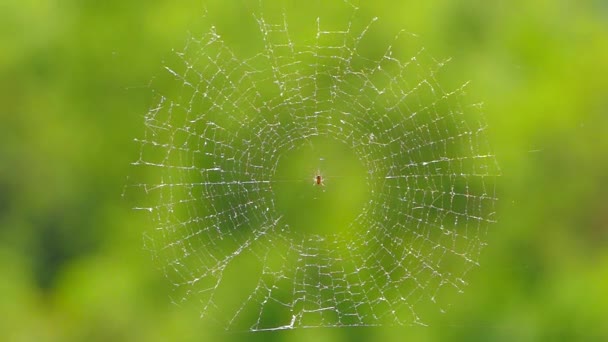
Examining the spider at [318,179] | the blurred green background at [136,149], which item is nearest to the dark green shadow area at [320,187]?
the spider at [318,179]

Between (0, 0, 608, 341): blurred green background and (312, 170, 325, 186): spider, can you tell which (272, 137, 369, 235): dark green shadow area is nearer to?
(312, 170, 325, 186): spider

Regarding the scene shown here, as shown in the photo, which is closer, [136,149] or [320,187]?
[320,187]

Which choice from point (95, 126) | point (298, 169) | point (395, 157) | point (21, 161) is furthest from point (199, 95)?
point (21, 161)

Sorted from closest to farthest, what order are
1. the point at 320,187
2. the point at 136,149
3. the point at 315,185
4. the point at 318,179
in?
the point at 318,179 → the point at 315,185 → the point at 320,187 → the point at 136,149

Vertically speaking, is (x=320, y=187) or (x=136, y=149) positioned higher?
(x=136, y=149)

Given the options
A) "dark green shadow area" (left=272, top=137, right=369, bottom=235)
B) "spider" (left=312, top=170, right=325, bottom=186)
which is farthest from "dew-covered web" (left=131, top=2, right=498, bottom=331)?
"spider" (left=312, top=170, right=325, bottom=186)

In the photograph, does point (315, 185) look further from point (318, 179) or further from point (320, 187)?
point (318, 179)

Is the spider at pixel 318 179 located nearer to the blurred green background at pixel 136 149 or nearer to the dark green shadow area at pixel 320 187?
the dark green shadow area at pixel 320 187

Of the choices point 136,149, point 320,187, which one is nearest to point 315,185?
point 320,187
